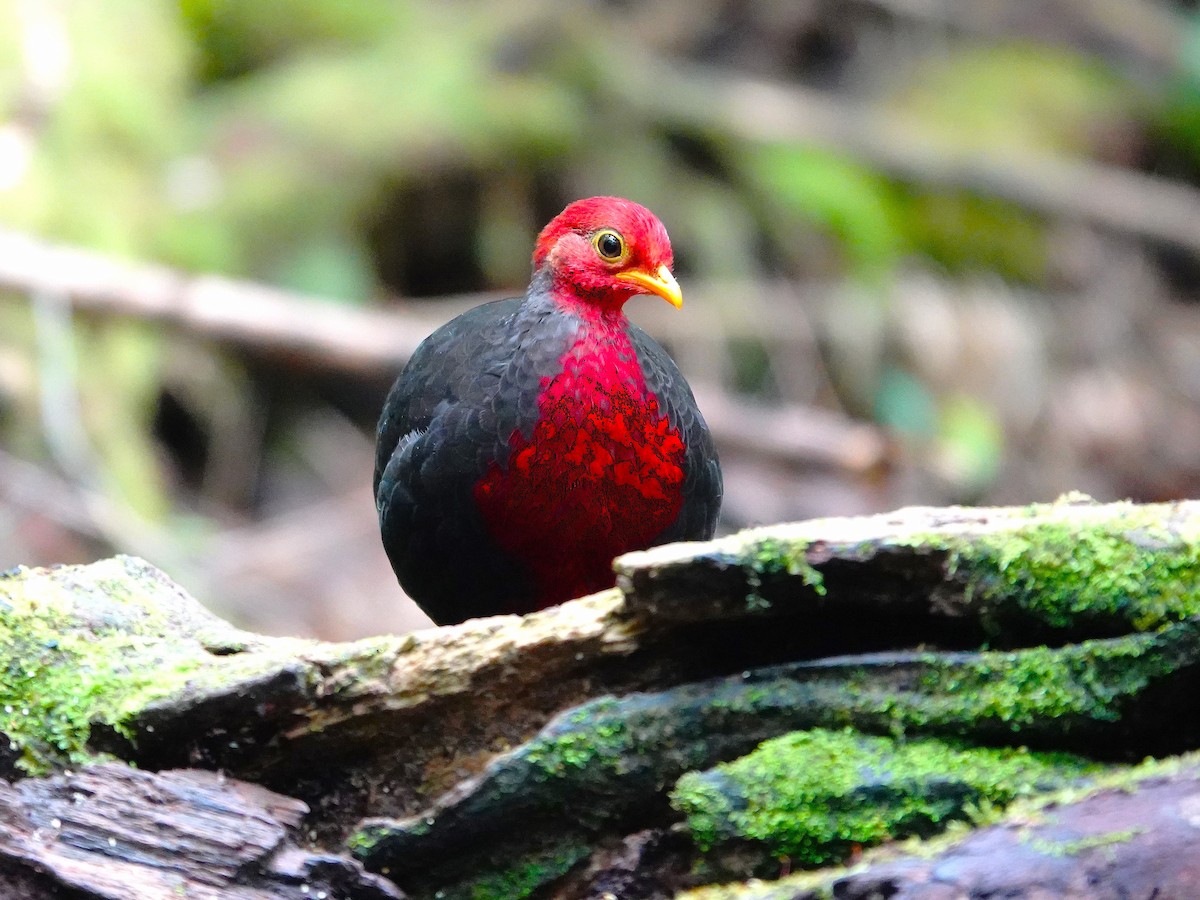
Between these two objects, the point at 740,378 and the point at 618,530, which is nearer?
the point at 618,530

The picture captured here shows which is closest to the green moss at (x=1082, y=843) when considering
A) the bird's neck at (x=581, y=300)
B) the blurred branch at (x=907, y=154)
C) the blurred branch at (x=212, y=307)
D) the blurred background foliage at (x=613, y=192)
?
the bird's neck at (x=581, y=300)

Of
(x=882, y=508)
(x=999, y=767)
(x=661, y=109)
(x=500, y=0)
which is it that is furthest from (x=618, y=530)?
(x=500, y=0)

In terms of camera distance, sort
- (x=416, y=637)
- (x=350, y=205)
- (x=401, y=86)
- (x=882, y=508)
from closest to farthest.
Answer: (x=416, y=637), (x=882, y=508), (x=350, y=205), (x=401, y=86)

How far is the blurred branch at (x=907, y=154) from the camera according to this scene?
31.4 ft

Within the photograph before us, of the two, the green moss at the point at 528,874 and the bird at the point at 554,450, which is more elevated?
the bird at the point at 554,450

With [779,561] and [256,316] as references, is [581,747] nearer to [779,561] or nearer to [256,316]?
[779,561]

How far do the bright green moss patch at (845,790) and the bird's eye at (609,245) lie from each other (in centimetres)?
155

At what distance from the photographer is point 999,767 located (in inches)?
84.6

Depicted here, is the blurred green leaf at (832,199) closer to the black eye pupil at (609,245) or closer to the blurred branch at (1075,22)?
the blurred branch at (1075,22)

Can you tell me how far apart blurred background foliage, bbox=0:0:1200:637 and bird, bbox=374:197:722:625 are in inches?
116

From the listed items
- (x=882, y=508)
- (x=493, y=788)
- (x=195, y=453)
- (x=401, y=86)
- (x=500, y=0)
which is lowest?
(x=493, y=788)

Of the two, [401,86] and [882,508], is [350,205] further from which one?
[882,508]

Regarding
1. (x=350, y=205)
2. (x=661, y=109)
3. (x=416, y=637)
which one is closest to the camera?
(x=416, y=637)

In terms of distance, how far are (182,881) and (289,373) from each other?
17.5 feet
